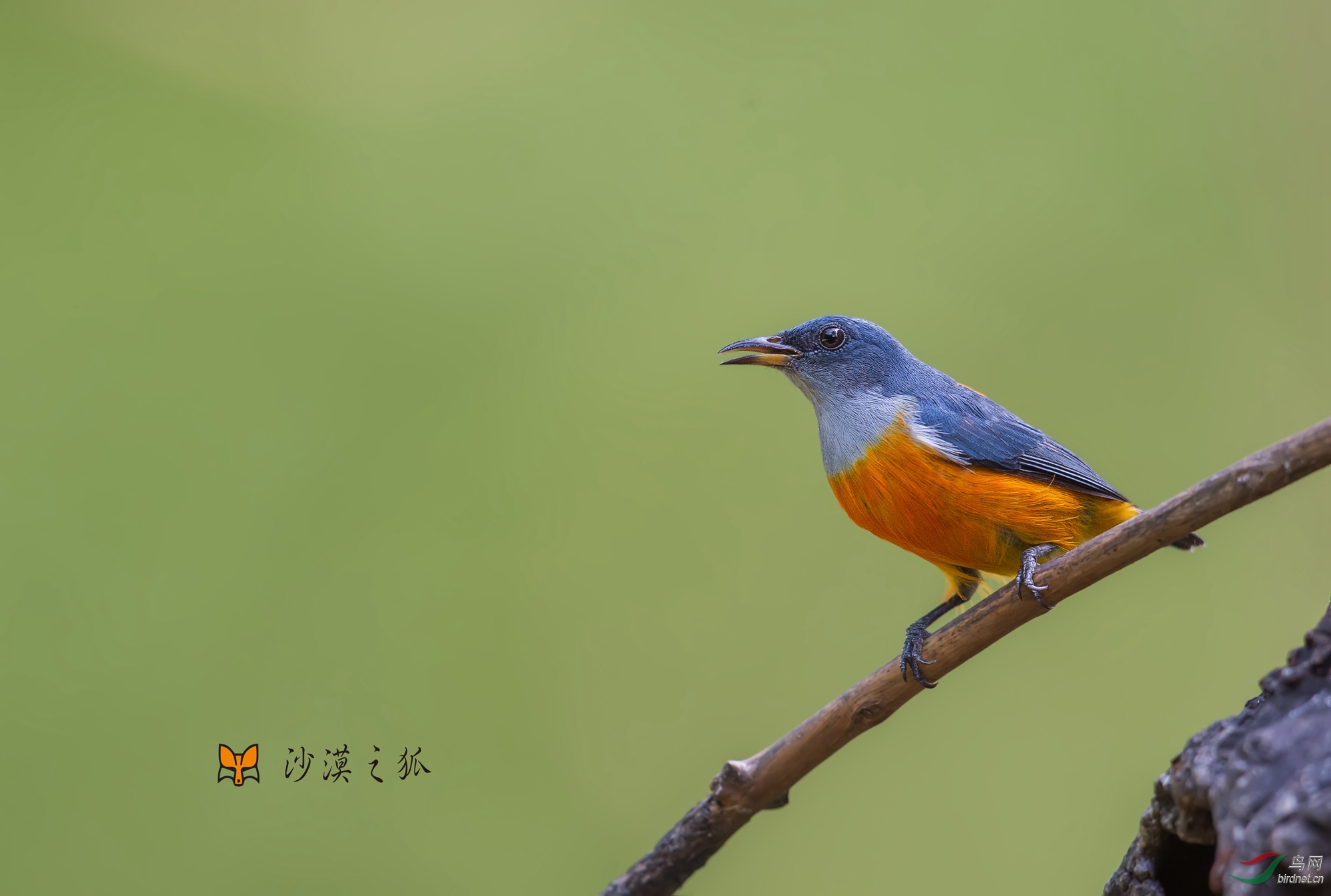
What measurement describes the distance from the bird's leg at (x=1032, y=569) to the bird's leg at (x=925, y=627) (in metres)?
0.26

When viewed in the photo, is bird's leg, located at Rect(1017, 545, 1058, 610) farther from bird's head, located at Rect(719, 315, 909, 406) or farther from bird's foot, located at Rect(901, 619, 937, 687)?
bird's head, located at Rect(719, 315, 909, 406)

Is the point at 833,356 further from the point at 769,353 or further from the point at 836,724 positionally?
the point at 836,724

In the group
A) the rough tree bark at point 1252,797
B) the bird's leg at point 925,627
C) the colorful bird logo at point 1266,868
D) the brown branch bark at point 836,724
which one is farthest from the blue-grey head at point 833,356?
the colorful bird logo at point 1266,868

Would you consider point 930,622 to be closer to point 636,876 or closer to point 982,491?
point 982,491

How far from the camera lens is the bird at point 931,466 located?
7.36 feet

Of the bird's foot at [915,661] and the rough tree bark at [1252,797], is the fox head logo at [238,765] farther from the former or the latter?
the rough tree bark at [1252,797]

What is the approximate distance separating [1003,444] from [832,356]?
49 centimetres

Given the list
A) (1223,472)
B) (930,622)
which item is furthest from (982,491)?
(1223,472)

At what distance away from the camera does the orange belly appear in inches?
88.0

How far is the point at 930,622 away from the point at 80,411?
307 cm

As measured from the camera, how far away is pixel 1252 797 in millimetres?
1431

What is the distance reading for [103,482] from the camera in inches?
137

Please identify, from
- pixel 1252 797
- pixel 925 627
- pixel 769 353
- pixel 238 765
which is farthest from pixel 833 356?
pixel 238 765

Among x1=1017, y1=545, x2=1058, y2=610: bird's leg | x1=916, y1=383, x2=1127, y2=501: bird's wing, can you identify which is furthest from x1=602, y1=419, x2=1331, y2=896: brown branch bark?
x1=916, y1=383, x2=1127, y2=501: bird's wing
